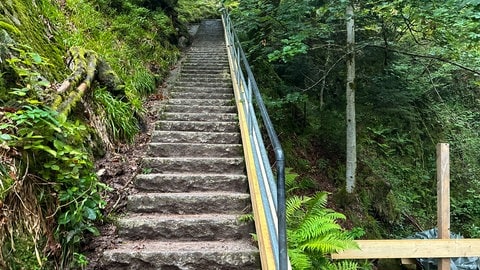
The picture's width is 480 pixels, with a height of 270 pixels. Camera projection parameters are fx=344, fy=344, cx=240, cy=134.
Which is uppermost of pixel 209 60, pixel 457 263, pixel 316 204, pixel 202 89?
pixel 209 60

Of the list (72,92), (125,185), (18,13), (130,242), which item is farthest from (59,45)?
(130,242)

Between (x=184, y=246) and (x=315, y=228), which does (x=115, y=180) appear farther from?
(x=315, y=228)

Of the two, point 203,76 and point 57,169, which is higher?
point 203,76

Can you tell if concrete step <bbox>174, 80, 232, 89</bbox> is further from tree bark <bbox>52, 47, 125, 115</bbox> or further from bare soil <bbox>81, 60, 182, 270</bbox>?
tree bark <bbox>52, 47, 125, 115</bbox>

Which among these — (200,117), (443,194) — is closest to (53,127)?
(200,117)

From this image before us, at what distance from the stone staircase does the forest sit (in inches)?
14.8

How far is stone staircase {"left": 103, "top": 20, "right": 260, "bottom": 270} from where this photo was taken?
2.80 m

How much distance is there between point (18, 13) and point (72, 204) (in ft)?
7.91

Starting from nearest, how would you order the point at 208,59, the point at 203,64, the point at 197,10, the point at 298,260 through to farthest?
the point at 298,260
the point at 203,64
the point at 208,59
the point at 197,10

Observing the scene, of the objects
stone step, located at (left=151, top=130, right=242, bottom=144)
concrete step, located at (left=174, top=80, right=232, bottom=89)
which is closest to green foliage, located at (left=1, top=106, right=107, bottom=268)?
stone step, located at (left=151, top=130, right=242, bottom=144)

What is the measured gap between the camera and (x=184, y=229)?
125 inches

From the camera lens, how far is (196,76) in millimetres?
7984

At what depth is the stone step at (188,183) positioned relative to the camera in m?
3.73

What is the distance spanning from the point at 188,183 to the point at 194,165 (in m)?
0.36
